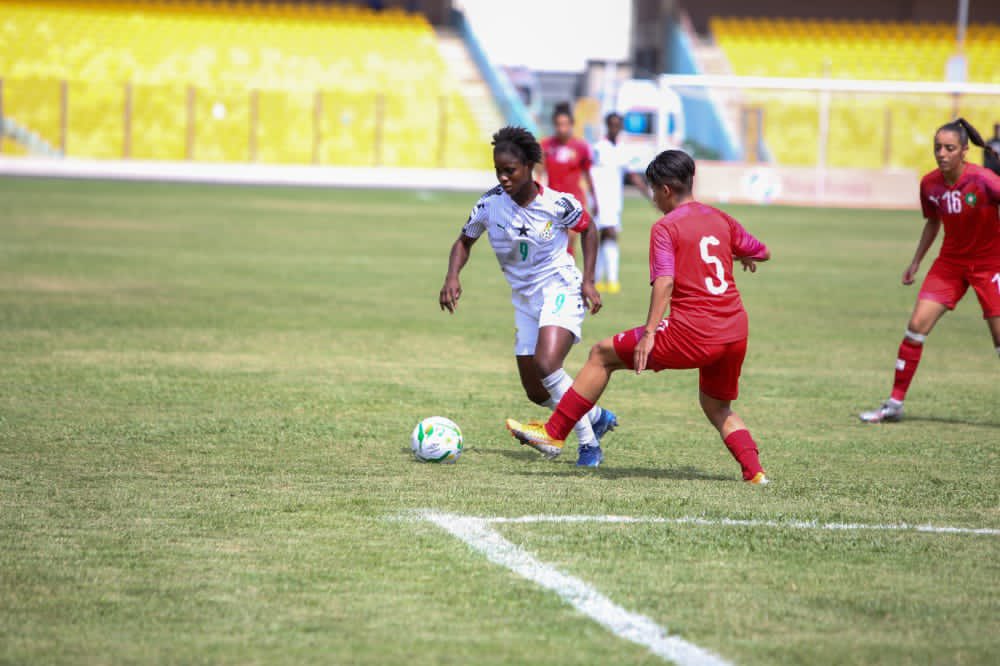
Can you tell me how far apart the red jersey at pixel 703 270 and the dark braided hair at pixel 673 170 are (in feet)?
0.36

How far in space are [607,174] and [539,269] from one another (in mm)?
11140

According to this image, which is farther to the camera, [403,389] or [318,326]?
Result: [318,326]

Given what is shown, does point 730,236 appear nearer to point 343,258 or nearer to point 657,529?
point 657,529

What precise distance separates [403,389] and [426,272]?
9417mm

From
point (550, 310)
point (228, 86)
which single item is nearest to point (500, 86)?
point (228, 86)

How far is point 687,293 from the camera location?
22.0 feet

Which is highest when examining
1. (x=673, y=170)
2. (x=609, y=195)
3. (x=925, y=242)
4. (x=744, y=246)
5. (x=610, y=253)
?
(x=673, y=170)

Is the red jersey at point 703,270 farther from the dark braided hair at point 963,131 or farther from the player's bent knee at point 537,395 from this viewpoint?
the dark braided hair at point 963,131

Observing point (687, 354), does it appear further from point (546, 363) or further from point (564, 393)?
point (546, 363)

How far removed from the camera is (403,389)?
991cm

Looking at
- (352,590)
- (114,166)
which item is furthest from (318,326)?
(114,166)

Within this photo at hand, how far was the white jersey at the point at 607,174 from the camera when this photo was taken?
18.0 m

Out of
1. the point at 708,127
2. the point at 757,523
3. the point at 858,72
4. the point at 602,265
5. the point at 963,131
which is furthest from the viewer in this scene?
the point at 858,72

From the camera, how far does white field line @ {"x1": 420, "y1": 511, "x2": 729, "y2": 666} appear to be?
4.32 metres
